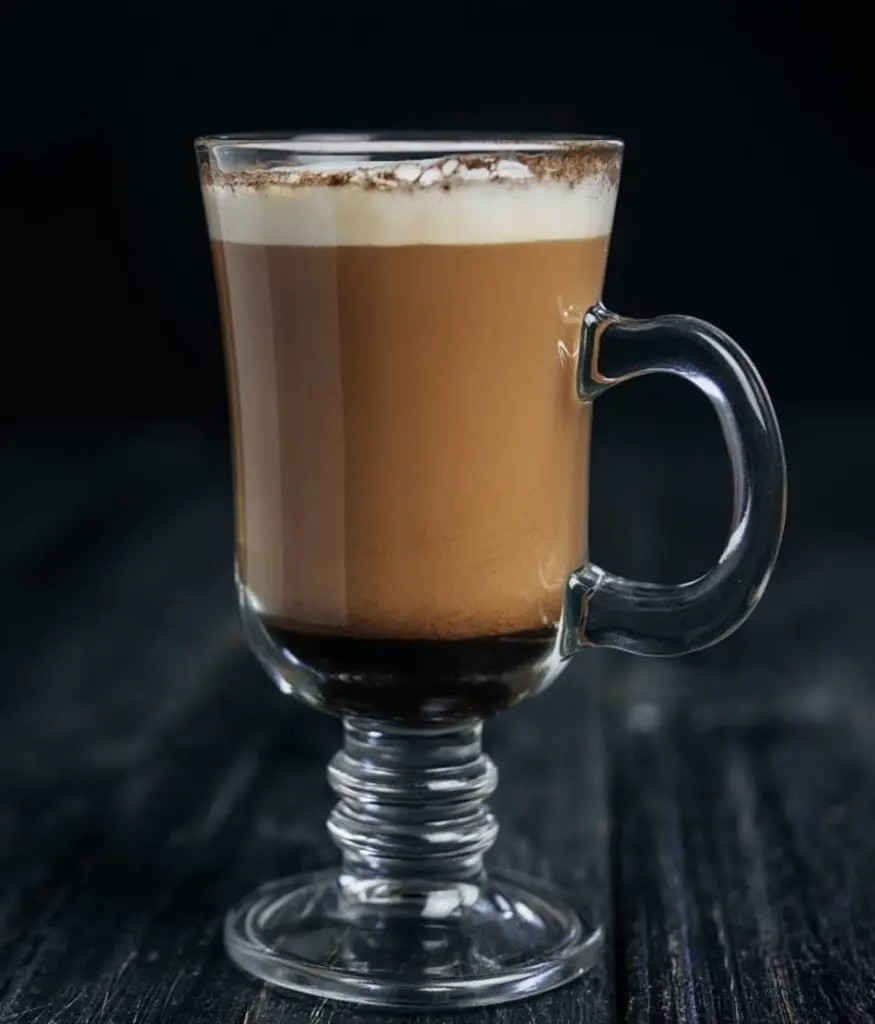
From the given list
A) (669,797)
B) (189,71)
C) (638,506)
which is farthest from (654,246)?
(669,797)

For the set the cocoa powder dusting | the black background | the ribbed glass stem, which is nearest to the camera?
the cocoa powder dusting

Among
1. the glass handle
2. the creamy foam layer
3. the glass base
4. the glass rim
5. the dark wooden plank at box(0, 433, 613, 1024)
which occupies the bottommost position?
the dark wooden plank at box(0, 433, 613, 1024)

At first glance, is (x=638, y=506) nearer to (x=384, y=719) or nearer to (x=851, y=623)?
(x=851, y=623)

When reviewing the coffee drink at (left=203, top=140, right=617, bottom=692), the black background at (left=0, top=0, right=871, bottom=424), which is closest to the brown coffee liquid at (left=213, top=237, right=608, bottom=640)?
the coffee drink at (left=203, top=140, right=617, bottom=692)

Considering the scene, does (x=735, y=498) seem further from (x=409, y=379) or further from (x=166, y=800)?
(x=166, y=800)

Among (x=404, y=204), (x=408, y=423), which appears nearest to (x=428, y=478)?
(x=408, y=423)

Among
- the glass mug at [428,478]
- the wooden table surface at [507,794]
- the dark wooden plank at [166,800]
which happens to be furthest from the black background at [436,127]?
the glass mug at [428,478]

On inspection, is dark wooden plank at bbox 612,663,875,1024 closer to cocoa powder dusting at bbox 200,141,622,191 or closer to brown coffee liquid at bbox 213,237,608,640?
brown coffee liquid at bbox 213,237,608,640
